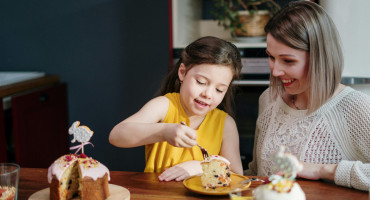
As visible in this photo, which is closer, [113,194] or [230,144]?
[113,194]

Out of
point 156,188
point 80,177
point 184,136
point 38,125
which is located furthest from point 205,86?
point 38,125

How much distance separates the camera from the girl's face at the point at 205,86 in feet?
4.48

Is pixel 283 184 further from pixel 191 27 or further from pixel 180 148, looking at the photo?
pixel 191 27

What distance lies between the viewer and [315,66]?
1287 millimetres

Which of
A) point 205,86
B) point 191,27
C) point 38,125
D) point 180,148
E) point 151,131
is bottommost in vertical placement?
point 38,125

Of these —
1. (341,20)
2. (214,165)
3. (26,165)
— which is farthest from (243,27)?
(26,165)

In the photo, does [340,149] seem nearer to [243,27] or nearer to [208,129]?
[208,129]

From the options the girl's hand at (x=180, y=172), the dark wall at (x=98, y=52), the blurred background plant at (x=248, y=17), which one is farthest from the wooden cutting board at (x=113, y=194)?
the dark wall at (x=98, y=52)

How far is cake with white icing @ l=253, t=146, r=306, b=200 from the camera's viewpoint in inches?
29.6

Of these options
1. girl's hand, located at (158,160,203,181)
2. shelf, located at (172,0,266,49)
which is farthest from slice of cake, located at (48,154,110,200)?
shelf, located at (172,0,266,49)

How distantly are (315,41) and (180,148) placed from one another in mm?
601

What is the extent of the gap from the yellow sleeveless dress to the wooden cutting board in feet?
1.21

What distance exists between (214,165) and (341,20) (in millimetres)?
1200

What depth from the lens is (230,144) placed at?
1.47m
